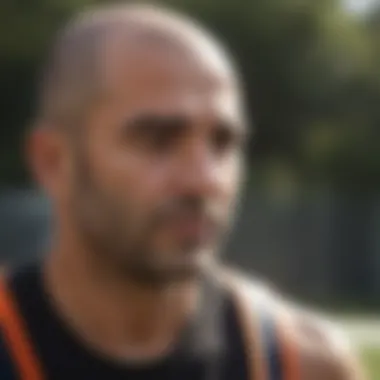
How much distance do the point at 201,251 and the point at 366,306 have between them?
51.8 feet

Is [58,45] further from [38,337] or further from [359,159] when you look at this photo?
[359,159]

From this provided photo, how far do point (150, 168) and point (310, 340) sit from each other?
1.03 ft

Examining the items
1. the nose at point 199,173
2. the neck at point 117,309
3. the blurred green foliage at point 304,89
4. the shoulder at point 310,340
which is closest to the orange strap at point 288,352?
the shoulder at point 310,340

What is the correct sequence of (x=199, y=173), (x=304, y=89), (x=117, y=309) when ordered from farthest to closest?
(x=304, y=89), (x=117, y=309), (x=199, y=173)

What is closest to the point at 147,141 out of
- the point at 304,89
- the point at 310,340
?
the point at 310,340

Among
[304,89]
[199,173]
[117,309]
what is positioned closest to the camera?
[199,173]

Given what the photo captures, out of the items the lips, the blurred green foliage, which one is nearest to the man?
the lips

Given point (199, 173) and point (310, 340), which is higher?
point (199, 173)

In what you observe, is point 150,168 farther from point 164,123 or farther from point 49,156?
point 49,156

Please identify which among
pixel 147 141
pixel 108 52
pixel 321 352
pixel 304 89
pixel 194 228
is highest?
pixel 108 52

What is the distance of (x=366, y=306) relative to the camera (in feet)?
56.9

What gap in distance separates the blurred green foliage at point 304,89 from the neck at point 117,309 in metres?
17.2

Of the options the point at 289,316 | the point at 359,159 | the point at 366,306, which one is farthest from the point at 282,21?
the point at 289,316

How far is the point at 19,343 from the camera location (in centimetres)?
183
